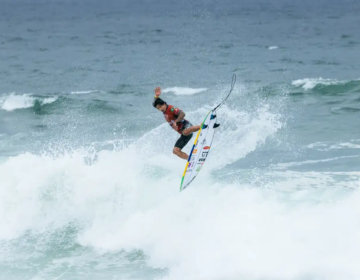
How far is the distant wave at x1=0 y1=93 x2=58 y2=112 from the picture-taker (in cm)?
2367

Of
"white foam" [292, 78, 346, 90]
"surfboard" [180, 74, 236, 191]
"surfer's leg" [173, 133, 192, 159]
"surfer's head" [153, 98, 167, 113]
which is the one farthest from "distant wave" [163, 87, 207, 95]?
"surfer's head" [153, 98, 167, 113]

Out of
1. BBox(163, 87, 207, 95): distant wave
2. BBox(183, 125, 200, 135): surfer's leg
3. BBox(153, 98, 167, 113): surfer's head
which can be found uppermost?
BBox(153, 98, 167, 113): surfer's head

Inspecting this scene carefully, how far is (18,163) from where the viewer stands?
1278cm

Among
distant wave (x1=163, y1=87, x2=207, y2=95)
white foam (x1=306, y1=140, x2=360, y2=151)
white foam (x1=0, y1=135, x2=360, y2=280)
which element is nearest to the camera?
white foam (x1=0, y1=135, x2=360, y2=280)

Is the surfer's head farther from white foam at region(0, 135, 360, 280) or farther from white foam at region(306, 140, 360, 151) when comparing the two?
white foam at region(306, 140, 360, 151)

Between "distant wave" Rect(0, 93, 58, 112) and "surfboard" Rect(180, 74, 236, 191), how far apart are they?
13.9 metres

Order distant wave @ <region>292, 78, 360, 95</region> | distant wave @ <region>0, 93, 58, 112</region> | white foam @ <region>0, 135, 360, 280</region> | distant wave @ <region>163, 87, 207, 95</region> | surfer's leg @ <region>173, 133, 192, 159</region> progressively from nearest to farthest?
white foam @ <region>0, 135, 360, 280</region> < surfer's leg @ <region>173, 133, 192, 159</region> < distant wave @ <region>292, 78, 360, 95</region> < distant wave @ <region>0, 93, 58, 112</region> < distant wave @ <region>163, 87, 207, 95</region>

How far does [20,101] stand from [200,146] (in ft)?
51.0

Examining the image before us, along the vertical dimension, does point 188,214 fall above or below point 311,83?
above

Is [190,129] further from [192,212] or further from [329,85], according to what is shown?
[329,85]

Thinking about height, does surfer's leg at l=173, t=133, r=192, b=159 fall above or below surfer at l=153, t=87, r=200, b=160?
below

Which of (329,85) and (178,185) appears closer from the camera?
(178,185)

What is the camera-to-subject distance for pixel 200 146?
10.7 meters

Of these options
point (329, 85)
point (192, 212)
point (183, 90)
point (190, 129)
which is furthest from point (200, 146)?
point (183, 90)
